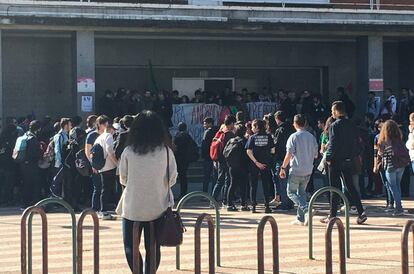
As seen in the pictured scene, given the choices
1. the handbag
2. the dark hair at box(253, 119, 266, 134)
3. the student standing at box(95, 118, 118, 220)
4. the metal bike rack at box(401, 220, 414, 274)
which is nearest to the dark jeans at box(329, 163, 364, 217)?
the dark hair at box(253, 119, 266, 134)

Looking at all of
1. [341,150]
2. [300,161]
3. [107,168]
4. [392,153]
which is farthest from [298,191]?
[107,168]

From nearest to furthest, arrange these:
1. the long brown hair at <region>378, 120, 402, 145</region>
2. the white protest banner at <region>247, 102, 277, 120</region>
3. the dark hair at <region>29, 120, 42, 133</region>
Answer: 1. the long brown hair at <region>378, 120, 402, 145</region>
2. the dark hair at <region>29, 120, 42, 133</region>
3. the white protest banner at <region>247, 102, 277, 120</region>

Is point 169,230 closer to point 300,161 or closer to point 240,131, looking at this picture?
point 300,161

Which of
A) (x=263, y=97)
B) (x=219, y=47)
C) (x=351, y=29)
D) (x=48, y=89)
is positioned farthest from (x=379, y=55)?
(x=48, y=89)

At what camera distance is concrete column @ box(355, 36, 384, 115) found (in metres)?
24.5

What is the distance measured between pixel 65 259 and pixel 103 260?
51 centimetres

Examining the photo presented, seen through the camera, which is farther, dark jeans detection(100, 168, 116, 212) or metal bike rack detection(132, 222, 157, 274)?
dark jeans detection(100, 168, 116, 212)

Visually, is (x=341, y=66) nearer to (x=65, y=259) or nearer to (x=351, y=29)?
(x=351, y=29)

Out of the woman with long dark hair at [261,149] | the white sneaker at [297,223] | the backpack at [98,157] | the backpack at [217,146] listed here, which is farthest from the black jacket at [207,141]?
the white sneaker at [297,223]

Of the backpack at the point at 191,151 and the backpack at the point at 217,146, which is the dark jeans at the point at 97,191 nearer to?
the backpack at the point at 217,146

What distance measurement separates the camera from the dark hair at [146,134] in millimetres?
8510

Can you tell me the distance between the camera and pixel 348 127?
1348 centimetres

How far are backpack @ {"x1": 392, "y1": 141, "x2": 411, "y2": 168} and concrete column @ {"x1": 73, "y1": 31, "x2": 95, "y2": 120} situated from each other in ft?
31.0

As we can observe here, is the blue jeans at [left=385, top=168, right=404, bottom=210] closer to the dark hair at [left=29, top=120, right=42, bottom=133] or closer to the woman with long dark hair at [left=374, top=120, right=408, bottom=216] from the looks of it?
the woman with long dark hair at [left=374, top=120, right=408, bottom=216]
